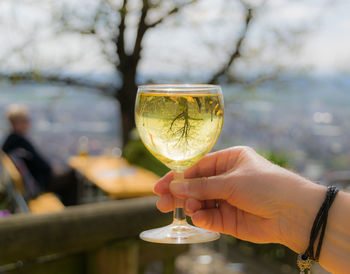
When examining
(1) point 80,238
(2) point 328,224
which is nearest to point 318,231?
(2) point 328,224

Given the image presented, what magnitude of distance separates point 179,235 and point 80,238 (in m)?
1.06

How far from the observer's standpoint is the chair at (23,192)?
12.9ft

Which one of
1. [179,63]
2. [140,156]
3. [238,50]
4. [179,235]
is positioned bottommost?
[140,156]

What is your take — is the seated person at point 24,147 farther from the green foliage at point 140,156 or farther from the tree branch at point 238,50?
the tree branch at point 238,50

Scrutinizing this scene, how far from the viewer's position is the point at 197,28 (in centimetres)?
758

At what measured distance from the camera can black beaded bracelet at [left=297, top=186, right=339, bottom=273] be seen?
1.02 meters

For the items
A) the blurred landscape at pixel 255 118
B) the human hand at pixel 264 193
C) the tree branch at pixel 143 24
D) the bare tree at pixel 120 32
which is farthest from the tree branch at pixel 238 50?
the human hand at pixel 264 193

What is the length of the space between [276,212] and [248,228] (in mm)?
176

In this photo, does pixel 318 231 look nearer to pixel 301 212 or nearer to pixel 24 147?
pixel 301 212

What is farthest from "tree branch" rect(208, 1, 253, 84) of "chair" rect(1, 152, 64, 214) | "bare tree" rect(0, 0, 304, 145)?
"chair" rect(1, 152, 64, 214)

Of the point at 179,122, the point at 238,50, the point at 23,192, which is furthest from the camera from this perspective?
the point at 238,50

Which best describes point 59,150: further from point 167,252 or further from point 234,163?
point 234,163

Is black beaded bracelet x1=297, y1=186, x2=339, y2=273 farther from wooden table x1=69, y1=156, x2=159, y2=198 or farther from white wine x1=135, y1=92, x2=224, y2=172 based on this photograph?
wooden table x1=69, y1=156, x2=159, y2=198

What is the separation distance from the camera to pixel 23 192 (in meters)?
4.35
